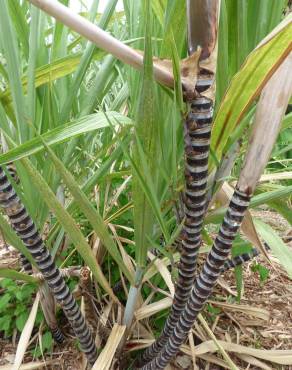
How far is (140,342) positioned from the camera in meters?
0.77

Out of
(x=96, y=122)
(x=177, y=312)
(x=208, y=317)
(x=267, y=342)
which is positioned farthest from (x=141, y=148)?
(x=267, y=342)

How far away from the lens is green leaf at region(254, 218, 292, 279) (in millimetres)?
461

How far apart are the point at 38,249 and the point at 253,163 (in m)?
0.29

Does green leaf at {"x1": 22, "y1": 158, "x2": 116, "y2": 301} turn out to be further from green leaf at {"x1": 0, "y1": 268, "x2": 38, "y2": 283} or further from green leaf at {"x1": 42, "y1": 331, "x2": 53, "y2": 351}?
green leaf at {"x1": 42, "y1": 331, "x2": 53, "y2": 351}

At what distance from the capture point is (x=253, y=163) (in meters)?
0.40

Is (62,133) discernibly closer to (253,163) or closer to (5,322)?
(253,163)

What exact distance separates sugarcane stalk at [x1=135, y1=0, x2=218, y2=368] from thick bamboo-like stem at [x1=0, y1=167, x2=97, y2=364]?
177 mm

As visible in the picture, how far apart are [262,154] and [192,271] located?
22cm

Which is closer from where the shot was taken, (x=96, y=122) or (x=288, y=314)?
(x=96, y=122)

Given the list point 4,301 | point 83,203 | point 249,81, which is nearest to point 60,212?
point 83,203

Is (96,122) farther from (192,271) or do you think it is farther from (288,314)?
(288,314)

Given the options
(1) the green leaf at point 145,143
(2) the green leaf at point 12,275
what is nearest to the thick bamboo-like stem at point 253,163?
(1) the green leaf at point 145,143

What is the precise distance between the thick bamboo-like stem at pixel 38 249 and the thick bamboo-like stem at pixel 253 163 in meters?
0.19

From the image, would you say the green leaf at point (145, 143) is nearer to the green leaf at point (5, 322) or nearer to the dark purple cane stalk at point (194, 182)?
the dark purple cane stalk at point (194, 182)
